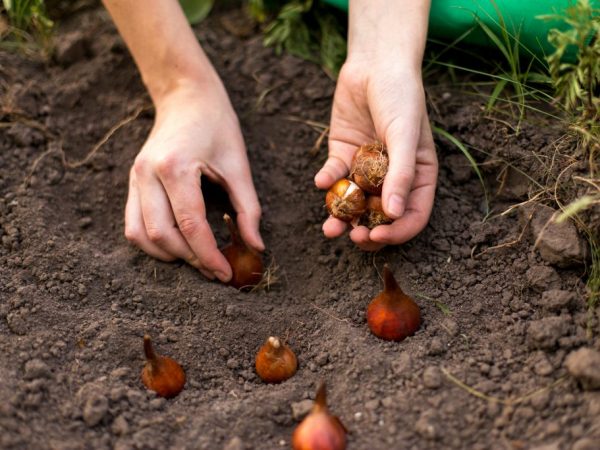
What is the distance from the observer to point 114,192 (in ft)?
8.03

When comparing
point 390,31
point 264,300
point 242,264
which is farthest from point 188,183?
point 390,31

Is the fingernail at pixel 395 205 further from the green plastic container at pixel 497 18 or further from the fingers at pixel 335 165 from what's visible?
the green plastic container at pixel 497 18

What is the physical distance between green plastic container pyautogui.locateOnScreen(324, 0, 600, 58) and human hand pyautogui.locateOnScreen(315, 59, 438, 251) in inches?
13.9

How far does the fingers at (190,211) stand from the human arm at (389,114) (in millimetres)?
344

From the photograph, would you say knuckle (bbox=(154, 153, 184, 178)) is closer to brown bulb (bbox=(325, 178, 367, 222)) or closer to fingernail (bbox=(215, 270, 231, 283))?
fingernail (bbox=(215, 270, 231, 283))

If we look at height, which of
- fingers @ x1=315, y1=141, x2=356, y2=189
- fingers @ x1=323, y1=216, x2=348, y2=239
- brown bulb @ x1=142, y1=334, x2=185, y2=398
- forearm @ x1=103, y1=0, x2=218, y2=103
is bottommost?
brown bulb @ x1=142, y1=334, x2=185, y2=398

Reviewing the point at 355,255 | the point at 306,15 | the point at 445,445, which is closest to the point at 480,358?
the point at 445,445

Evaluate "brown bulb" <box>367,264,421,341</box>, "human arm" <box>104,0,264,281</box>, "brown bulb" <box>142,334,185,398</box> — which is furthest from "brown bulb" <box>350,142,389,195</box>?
"brown bulb" <box>142,334,185,398</box>

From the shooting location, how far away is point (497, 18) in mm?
2299

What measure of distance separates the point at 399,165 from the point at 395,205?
11 centimetres

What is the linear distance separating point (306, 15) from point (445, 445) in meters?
1.81

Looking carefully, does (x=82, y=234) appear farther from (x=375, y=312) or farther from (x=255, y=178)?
(x=375, y=312)

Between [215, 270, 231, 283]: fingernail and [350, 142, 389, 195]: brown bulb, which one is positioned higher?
[350, 142, 389, 195]: brown bulb

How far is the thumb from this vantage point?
1846 millimetres
